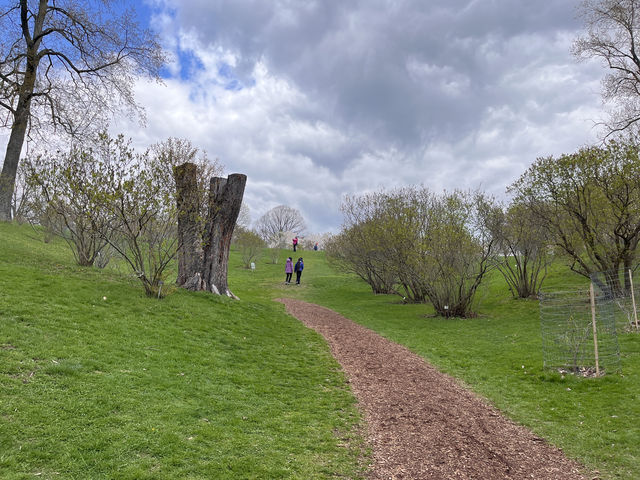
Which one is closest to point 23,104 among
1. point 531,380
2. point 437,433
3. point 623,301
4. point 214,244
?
point 214,244

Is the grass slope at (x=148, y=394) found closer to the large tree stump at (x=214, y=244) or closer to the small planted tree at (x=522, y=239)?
the large tree stump at (x=214, y=244)

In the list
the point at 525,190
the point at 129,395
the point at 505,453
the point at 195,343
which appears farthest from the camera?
the point at 525,190

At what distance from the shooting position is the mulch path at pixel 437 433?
4.05m

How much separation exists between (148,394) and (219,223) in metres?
8.13

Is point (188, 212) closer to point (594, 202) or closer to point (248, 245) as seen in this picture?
point (594, 202)

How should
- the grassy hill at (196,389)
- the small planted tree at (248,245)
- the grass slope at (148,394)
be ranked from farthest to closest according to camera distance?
the small planted tree at (248,245), the grassy hill at (196,389), the grass slope at (148,394)

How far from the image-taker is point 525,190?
50.9 feet

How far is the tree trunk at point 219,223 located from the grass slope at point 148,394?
3.16 m

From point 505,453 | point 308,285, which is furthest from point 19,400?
point 308,285

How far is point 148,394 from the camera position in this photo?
4.95 metres

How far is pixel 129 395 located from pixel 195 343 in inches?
117

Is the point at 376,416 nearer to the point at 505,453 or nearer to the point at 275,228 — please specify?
the point at 505,453

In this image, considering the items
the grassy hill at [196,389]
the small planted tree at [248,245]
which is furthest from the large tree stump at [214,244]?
the small planted tree at [248,245]

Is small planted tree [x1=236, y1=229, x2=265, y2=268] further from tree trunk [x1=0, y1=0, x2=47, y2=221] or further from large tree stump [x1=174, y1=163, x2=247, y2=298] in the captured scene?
large tree stump [x1=174, y1=163, x2=247, y2=298]
